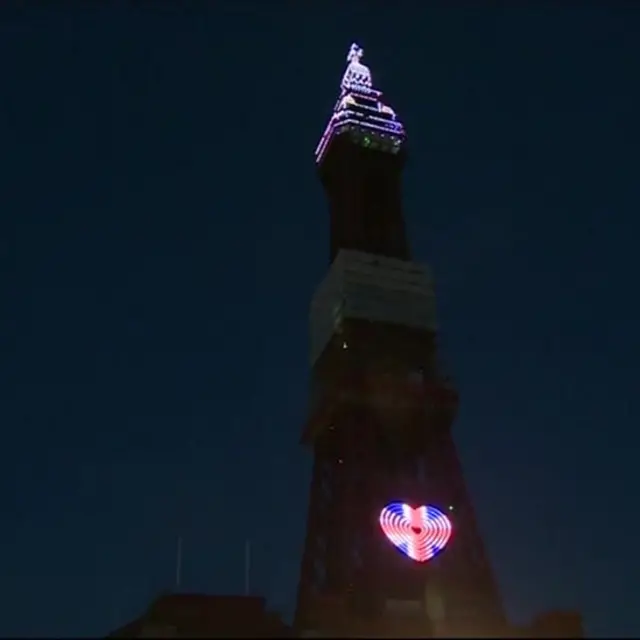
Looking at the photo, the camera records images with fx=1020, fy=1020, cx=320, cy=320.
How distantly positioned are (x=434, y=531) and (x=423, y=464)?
14.2 ft

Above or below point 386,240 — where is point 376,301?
below

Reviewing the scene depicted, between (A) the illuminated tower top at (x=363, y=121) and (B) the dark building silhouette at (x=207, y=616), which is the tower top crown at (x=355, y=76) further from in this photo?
(B) the dark building silhouette at (x=207, y=616)

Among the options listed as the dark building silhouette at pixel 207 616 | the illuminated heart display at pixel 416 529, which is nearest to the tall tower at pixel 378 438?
the illuminated heart display at pixel 416 529

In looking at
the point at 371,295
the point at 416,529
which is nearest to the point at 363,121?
the point at 371,295

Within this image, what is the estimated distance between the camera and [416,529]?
46.0 meters

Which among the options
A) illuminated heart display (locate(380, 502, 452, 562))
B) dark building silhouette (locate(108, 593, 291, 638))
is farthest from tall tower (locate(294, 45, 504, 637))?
dark building silhouette (locate(108, 593, 291, 638))

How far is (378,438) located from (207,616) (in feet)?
50.4

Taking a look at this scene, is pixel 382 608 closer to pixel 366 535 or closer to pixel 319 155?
pixel 366 535

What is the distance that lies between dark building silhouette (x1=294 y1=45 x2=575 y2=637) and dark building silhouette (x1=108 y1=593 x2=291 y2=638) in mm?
2338

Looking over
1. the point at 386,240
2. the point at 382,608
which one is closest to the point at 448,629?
the point at 382,608

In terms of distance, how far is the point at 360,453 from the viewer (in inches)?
1879

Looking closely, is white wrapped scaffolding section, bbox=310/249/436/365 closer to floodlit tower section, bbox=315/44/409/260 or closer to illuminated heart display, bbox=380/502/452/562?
floodlit tower section, bbox=315/44/409/260

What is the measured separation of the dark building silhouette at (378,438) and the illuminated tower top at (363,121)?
9 centimetres

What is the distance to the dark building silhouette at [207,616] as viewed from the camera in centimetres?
3684
